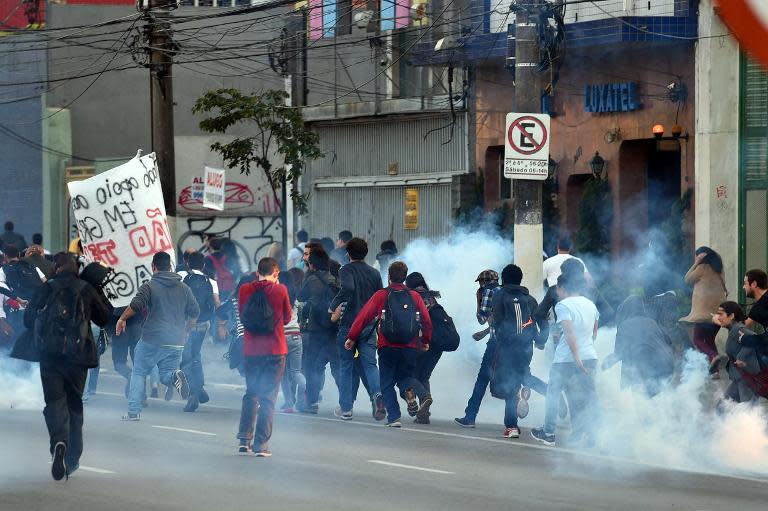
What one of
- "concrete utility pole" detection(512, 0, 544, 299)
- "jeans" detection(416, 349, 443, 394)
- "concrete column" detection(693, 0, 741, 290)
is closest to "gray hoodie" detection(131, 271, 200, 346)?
"jeans" detection(416, 349, 443, 394)

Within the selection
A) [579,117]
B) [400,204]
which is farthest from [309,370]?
[400,204]

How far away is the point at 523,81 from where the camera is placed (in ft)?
54.1

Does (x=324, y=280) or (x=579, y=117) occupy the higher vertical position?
(x=579, y=117)

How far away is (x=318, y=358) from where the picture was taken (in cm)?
1517

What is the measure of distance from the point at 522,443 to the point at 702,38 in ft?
37.0

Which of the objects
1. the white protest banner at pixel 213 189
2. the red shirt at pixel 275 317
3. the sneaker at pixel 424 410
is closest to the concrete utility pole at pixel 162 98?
the white protest banner at pixel 213 189

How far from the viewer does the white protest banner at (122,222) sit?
16.8 meters

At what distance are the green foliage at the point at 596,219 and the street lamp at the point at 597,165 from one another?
6.2 inches

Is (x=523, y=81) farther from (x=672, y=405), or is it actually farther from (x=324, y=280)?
(x=672, y=405)

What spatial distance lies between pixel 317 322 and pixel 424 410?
162cm

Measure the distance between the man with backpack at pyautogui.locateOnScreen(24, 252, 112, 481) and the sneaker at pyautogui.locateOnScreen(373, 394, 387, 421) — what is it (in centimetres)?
485

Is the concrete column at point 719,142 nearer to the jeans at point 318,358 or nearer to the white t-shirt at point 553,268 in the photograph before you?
the white t-shirt at point 553,268

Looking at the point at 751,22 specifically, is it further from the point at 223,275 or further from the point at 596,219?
the point at 596,219

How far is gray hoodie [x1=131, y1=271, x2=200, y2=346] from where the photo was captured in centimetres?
1392
